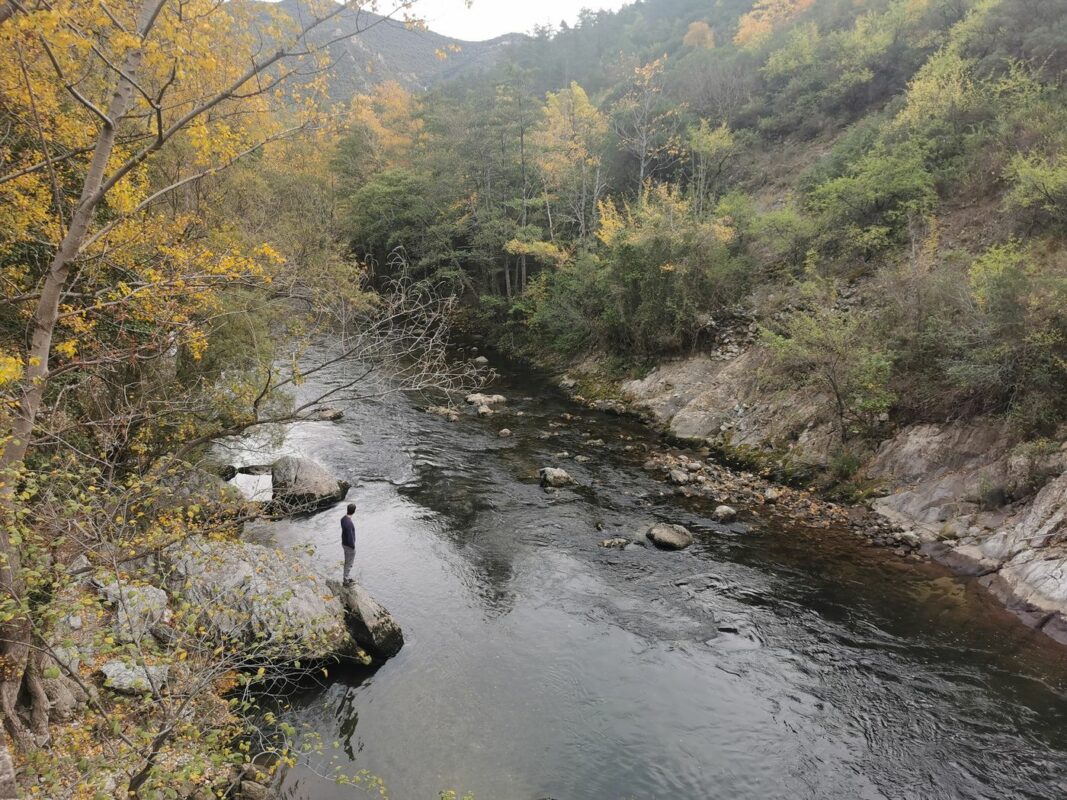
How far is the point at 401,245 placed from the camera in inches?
1246

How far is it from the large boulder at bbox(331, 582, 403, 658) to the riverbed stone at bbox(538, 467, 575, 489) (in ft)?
26.3

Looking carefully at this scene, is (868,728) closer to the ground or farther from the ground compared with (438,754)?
closer to the ground

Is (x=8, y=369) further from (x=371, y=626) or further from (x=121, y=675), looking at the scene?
(x=371, y=626)

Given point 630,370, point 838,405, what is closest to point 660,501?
point 838,405

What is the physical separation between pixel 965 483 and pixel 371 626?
50.0ft

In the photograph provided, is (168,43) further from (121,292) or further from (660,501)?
(660,501)

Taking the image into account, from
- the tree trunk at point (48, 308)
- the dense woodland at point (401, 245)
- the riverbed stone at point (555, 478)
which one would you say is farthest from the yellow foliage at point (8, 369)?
the riverbed stone at point (555, 478)

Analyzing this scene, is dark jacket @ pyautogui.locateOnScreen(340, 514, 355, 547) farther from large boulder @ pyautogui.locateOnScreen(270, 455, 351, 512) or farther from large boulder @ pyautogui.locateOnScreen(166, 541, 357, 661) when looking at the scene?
large boulder @ pyautogui.locateOnScreen(270, 455, 351, 512)

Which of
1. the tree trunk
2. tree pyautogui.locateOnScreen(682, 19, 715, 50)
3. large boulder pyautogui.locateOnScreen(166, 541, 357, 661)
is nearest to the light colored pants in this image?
large boulder pyautogui.locateOnScreen(166, 541, 357, 661)

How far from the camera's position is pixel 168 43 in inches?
277

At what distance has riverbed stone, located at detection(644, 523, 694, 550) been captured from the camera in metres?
14.9

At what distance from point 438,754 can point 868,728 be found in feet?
23.3

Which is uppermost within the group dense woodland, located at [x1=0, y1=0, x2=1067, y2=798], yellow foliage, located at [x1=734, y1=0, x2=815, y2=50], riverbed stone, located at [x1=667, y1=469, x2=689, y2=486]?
yellow foliage, located at [x1=734, y1=0, x2=815, y2=50]

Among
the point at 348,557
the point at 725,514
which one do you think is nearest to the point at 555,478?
the point at 725,514
